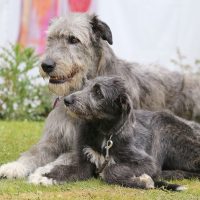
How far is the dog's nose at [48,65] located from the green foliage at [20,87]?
469 centimetres

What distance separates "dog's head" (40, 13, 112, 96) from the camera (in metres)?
7.50

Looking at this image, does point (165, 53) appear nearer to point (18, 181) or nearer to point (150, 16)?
point (150, 16)

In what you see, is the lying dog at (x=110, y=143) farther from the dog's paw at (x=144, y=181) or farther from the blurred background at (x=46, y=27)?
the blurred background at (x=46, y=27)

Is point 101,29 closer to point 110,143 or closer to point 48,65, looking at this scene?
point 48,65

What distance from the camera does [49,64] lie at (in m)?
7.42

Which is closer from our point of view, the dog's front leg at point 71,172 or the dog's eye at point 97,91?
the dog's front leg at point 71,172

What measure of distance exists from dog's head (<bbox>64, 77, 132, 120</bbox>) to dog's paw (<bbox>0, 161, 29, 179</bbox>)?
0.92 m

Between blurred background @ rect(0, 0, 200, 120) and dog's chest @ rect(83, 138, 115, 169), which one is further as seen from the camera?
blurred background @ rect(0, 0, 200, 120)

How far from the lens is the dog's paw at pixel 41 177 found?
6801mm

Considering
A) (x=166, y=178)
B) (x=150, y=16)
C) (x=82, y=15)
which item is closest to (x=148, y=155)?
(x=166, y=178)

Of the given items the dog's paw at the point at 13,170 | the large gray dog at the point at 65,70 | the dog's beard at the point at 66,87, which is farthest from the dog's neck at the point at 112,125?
the dog's paw at the point at 13,170

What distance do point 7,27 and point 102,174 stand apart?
585cm

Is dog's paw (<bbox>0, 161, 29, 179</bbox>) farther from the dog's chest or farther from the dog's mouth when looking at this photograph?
the dog's mouth

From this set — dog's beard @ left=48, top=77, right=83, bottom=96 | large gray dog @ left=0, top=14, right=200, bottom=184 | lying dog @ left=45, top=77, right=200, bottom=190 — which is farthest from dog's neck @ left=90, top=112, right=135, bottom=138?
dog's beard @ left=48, top=77, right=83, bottom=96
